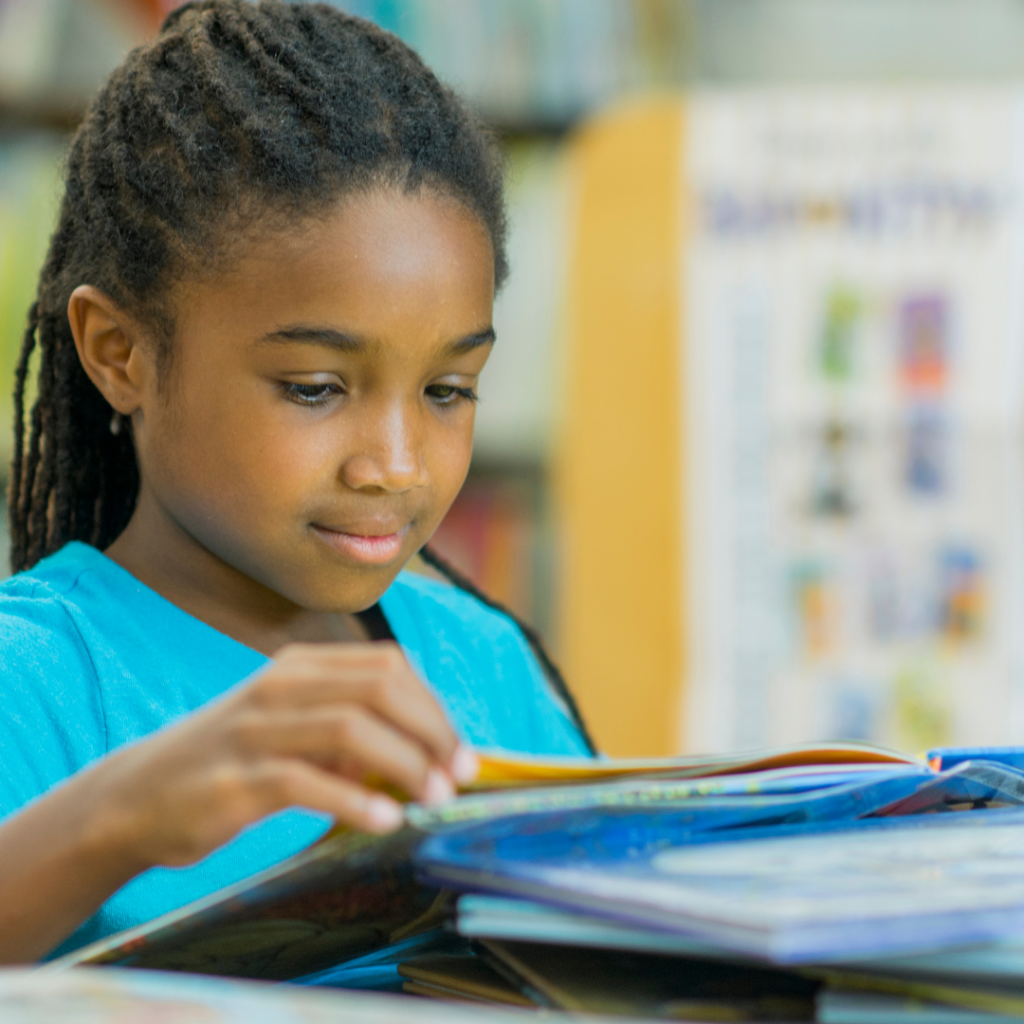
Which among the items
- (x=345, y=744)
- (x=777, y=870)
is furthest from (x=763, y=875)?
(x=345, y=744)

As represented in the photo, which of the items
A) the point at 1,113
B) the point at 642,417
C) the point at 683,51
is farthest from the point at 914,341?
the point at 1,113

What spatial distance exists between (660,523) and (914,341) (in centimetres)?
38

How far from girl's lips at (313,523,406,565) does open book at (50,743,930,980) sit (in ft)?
0.79

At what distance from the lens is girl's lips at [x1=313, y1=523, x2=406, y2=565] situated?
65cm

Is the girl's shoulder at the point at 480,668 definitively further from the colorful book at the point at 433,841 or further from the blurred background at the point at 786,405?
the blurred background at the point at 786,405

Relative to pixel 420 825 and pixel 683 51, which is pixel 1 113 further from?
pixel 420 825

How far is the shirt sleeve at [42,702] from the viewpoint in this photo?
574mm

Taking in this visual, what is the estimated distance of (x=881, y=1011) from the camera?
350 millimetres

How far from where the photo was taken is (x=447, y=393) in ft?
2.23

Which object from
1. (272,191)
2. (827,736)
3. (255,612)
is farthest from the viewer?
(827,736)

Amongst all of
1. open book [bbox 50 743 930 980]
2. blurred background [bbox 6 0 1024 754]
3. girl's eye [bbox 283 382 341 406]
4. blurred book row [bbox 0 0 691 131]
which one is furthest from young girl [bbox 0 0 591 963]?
blurred book row [bbox 0 0 691 131]

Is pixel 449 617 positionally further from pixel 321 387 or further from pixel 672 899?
pixel 672 899

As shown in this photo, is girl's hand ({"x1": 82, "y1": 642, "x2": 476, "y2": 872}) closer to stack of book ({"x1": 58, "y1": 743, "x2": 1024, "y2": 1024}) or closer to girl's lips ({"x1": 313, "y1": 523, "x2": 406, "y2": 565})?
stack of book ({"x1": 58, "y1": 743, "x2": 1024, "y2": 1024})

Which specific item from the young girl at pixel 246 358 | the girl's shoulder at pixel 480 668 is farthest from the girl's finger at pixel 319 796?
the girl's shoulder at pixel 480 668
